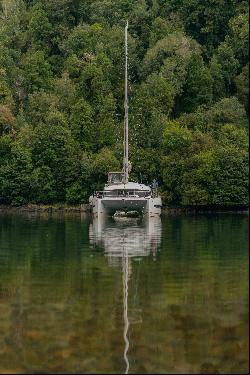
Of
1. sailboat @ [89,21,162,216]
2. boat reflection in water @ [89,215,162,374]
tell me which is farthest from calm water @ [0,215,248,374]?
sailboat @ [89,21,162,216]

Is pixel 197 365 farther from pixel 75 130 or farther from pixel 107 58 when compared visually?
pixel 107 58

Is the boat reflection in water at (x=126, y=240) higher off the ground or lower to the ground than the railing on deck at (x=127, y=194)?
lower

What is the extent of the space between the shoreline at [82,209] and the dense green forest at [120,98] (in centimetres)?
82

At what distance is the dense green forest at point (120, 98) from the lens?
74312mm

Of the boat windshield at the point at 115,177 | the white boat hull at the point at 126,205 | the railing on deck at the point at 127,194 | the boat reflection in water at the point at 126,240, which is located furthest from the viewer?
the boat windshield at the point at 115,177

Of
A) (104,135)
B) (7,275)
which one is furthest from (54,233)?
(104,135)

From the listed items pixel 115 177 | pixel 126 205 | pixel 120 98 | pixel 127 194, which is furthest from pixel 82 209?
pixel 120 98

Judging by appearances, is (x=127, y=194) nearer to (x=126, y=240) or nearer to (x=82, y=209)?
(x=82, y=209)

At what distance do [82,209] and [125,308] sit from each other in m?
55.2

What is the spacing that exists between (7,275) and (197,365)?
13.5 metres

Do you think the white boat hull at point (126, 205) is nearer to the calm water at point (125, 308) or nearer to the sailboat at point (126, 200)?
the sailboat at point (126, 200)

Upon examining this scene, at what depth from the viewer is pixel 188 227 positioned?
5019cm

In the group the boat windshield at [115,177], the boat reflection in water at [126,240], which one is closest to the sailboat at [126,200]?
the boat reflection in water at [126,240]

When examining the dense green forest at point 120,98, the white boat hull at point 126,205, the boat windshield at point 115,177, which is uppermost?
the dense green forest at point 120,98
